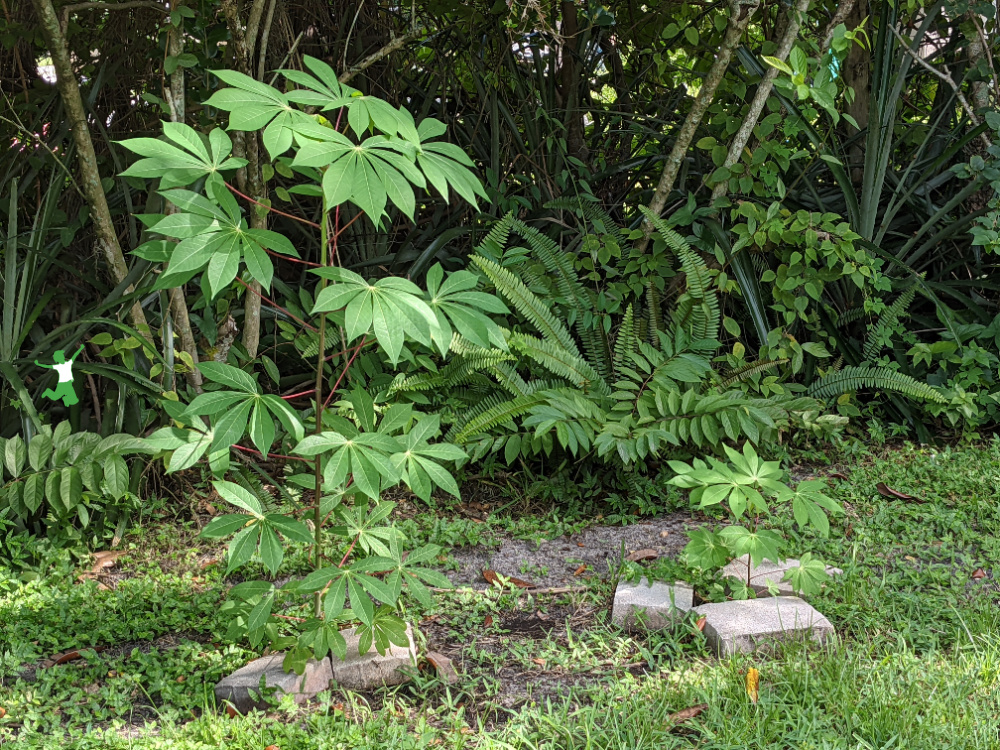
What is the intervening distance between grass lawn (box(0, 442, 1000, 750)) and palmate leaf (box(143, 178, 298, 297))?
1.09 metres

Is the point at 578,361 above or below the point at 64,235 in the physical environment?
below

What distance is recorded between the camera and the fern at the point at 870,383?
13.1ft

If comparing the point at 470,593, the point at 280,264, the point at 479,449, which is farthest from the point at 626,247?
the point at 470,593

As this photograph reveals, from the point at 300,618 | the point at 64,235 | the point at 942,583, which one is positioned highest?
the point at 64,235

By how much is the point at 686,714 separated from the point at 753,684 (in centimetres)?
20

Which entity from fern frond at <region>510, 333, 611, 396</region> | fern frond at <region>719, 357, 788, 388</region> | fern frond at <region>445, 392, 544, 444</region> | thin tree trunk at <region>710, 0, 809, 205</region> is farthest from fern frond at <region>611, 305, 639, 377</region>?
A: thin tree trunk at <region>710, 0, 809, 205</region>

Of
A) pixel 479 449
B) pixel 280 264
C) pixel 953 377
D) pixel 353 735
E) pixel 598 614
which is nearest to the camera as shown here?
pixel 353 735

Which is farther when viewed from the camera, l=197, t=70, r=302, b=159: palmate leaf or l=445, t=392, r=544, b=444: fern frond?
l=445, t=392, r=544, b=444: fern frond

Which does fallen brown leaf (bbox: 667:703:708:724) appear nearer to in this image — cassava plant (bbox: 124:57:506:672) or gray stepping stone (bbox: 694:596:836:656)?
gray stepping stone (bbox: 694:596:836:656)

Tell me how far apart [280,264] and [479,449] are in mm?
1745

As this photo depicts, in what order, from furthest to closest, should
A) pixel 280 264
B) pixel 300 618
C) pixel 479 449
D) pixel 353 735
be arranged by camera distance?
pixel 280 264, pixel 479 449, pixel 300 618, pixel 353 735

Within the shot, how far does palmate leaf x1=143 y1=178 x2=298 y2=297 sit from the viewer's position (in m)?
1.93

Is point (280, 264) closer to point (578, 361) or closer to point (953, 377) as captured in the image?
point (578, 361)

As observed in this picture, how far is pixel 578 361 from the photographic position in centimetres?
387
